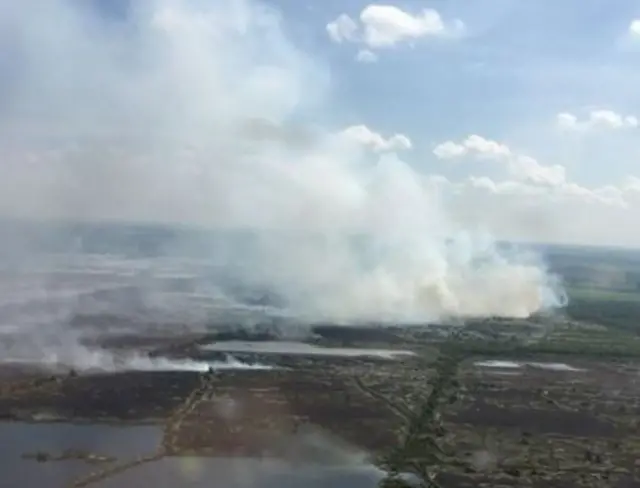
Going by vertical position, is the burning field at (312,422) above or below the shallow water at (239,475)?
above

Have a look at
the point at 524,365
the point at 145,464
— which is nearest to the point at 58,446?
the point at 145,464

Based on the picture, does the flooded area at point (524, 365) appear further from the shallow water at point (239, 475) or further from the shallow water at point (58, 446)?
the shallow water at point (58, 446)

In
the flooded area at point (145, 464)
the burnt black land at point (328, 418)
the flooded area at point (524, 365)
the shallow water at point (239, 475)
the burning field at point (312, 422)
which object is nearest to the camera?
the shallow water at point (239, 475)

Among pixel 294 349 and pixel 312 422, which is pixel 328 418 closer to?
pixel 312 422

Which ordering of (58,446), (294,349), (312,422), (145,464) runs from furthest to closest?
(294,349) < (312,422) < (58,446) < (145,464)

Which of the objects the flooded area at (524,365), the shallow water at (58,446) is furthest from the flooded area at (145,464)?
the flooded area at (524,365)

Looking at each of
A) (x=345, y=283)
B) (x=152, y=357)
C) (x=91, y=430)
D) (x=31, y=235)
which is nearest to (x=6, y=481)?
(x=91, y=430)

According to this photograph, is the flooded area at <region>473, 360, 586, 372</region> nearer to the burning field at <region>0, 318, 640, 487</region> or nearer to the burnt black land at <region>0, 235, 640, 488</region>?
the burnt black land at <region>0, 235, 640, 488</region>
